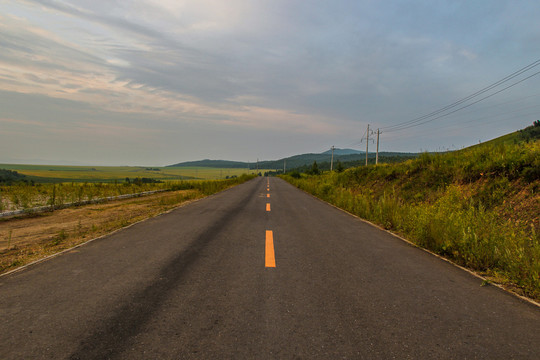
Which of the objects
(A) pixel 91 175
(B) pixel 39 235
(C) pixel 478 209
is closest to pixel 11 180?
(B) pixel 39 235

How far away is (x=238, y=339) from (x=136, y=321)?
3.91 ft

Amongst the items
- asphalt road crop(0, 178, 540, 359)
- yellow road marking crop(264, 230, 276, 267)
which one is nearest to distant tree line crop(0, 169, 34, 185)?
asphalt road crop(0, 178, 540, 359)

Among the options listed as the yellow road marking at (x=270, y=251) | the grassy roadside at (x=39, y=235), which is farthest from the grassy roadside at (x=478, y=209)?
the grassy roadside at (x=39, y=235)

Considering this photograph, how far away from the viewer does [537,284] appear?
364 cm

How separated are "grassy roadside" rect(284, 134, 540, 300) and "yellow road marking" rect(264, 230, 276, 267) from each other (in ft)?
12.0

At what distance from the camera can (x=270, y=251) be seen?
5.61 metres

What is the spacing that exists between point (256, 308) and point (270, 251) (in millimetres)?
2473

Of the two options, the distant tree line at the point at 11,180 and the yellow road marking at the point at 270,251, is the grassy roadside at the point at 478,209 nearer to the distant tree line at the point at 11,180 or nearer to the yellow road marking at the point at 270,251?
the yellow road marking at the point at 270,251

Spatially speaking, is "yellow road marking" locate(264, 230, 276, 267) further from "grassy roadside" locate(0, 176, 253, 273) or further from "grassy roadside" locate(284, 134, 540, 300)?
"grassy roadside" locate(0, 176, 253, 273)

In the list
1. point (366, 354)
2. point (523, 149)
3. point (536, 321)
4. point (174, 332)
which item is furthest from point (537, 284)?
point (523, 149)

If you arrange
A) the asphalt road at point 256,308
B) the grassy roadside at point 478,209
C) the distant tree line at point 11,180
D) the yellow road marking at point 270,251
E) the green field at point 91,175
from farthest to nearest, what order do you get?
1. the green field at point 91,175
2. the distant tree line at point 11,180
3. the yellow road marking at point 270,251
4. the grassy roadside at point 478,209
5. the asphalt road at point 256,308

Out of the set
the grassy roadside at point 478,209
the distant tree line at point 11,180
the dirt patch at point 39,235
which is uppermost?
the grassy roadside at point 478,209

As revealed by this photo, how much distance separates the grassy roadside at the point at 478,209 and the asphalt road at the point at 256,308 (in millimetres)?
625

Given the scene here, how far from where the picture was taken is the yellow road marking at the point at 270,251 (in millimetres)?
4812
